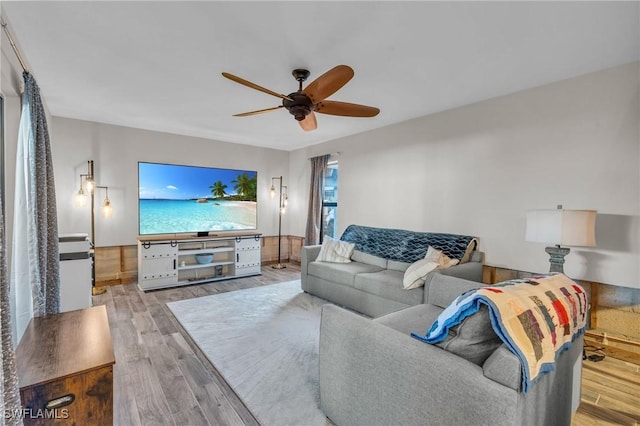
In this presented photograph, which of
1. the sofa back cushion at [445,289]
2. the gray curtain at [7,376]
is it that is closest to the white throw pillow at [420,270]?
the sofa back cushion at [445,289]

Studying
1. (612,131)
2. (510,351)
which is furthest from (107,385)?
(612,131)

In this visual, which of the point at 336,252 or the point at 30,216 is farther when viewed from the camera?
the point at 336,252

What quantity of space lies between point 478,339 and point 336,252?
2.98 m

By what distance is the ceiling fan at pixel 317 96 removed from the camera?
2.02m

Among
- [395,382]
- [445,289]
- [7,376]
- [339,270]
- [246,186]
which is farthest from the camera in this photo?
[246,186]

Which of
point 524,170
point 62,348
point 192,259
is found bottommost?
point 192,259

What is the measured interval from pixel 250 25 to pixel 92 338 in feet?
6.98

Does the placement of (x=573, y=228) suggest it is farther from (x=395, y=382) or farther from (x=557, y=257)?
(x=395, y=382)

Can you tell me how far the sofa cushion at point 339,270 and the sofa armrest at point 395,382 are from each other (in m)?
1.90

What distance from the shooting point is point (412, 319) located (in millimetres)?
2141

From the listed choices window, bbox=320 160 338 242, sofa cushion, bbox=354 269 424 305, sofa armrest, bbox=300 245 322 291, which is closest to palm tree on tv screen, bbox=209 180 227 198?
window, bbox=320 160 338 242

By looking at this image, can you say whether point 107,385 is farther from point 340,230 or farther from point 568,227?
point 340,230

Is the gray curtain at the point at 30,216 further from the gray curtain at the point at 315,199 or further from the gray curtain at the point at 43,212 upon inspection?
the gray curtain at the point at 315,199

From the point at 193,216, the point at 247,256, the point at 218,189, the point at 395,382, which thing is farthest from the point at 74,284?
the point at 395,382
